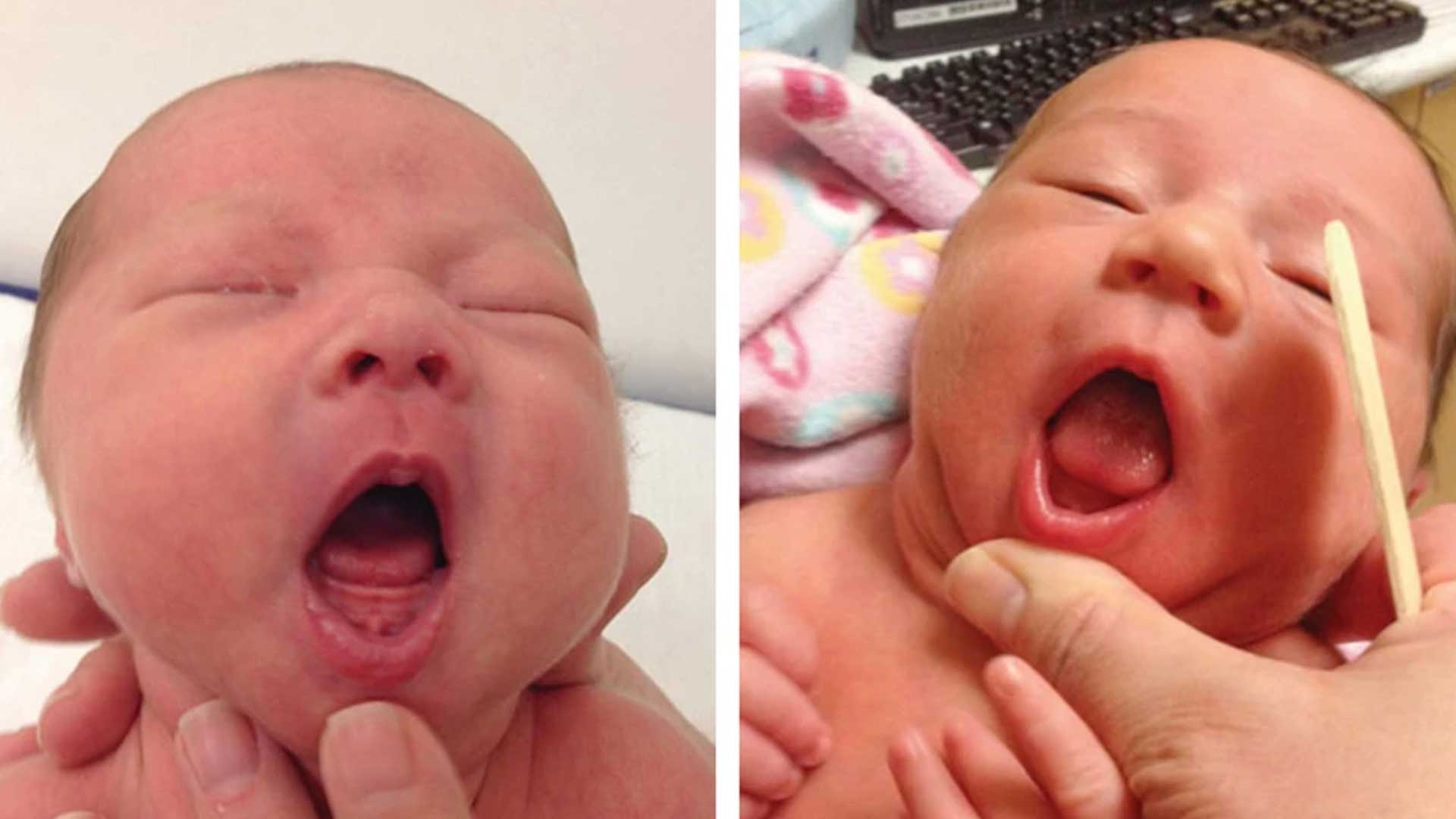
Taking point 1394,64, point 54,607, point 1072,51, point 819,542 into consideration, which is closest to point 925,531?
point 819,542

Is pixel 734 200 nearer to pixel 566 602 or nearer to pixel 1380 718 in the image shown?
pixel 566 602

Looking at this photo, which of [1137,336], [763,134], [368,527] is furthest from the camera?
[763,134]

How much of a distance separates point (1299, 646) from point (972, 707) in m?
0.18

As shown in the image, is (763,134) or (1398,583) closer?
(1398,583)

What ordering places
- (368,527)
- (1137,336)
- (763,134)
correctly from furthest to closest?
(763,134), (1137,336), (368,527)

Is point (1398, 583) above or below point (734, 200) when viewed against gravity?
below

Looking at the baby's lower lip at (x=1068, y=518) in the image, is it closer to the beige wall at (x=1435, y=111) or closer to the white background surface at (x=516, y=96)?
the white background surface at (x=516, y=96)

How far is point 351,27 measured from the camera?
1.89ft

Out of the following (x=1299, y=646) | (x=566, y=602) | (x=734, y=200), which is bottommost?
(x=1299, y=646)

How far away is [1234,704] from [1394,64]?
3.32 ft

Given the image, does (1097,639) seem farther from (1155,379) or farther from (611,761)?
(611,761)

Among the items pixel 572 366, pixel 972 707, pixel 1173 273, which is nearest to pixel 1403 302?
pixel 1173 273

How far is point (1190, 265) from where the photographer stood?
493 mm

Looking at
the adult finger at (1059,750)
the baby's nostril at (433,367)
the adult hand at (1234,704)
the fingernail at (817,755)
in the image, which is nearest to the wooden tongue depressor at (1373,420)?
the adult hand at (1234,704)
